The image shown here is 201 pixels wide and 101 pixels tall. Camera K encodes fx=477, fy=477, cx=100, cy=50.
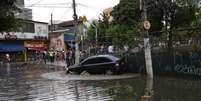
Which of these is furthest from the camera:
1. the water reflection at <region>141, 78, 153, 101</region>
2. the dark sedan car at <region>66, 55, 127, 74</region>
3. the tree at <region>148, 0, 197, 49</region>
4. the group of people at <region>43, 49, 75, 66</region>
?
the group of people at <region>43, 49, 75, 66</region>

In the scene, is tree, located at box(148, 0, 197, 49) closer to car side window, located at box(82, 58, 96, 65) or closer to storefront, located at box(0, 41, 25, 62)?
car side window, located at box(82, 58, 96, 65)

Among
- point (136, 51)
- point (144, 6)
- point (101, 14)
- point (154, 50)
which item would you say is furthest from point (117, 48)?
point (101, 14)

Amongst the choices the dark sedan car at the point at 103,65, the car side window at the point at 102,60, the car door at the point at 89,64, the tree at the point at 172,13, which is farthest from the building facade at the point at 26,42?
the car side window at the point at 102,60

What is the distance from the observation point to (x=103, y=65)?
3022cm

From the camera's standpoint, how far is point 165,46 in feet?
88.4

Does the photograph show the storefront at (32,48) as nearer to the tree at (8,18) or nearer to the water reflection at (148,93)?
the water reflection at (148,93)

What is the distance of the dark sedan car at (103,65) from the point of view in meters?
29.6

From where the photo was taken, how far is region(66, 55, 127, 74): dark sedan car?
97.1 feet

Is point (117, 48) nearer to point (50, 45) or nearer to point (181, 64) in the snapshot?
point (181, 64)

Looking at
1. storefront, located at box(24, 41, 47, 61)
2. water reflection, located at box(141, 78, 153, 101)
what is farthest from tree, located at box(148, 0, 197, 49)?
storefront, located at box(24, 41, 47, 61)

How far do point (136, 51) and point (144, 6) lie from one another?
498 cm

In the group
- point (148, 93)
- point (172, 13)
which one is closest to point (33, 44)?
point (172, 13)

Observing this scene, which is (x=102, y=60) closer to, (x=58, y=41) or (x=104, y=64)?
(x=104, y=64)

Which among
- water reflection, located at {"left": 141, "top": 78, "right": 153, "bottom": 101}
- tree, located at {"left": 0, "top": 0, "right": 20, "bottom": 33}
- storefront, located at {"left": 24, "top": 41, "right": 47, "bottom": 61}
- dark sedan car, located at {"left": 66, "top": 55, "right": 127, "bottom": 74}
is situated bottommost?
water reflection, located at {"left": 141, "top": 78, "right": 153, "bottom": 101}
